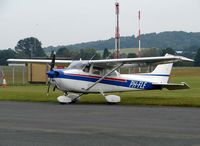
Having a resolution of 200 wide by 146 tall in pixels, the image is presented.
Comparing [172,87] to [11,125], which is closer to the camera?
[11,125]

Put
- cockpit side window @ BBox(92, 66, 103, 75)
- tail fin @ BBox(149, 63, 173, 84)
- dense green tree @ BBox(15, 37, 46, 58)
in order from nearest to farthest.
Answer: cockpit side window @ BBox(92, 66, 103, 75) < tail fin @ BBox(149, 63, 173, 84) < dense green tree @ BBox(15, 37, 46, 58)

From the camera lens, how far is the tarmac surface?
1036cm

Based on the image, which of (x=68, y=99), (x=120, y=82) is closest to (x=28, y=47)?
(x=120, y=82)

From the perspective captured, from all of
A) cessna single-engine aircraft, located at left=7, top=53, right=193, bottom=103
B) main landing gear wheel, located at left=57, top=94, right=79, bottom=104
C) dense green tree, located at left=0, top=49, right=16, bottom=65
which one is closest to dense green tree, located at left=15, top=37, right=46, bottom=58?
dense green tree, located at left=0, top=49, right=16, bottom=65

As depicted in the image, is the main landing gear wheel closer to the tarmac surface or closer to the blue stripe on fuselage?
the blue stripe on fuselage

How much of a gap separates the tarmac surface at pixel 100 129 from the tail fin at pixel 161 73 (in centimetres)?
889

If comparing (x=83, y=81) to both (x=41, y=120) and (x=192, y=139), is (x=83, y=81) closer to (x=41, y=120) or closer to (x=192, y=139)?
(x=41, y=120)

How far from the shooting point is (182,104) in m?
21.3

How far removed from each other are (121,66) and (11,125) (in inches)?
473

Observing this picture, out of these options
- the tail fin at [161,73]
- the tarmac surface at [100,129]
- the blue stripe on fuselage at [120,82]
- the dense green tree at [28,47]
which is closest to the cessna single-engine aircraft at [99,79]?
the blue stripe on fuselage at [120,82]

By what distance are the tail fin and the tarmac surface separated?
29.2 ft

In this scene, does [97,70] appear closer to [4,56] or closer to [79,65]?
[79,65]

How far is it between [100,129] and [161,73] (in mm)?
14416

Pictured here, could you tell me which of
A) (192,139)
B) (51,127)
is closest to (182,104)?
(51,127)
